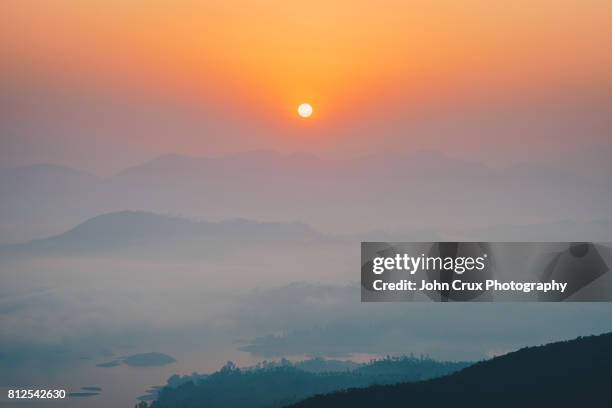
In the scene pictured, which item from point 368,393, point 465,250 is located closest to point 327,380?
point 368,393

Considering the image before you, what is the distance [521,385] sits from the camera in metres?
11.2

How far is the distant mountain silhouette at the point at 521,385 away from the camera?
35.6 ft

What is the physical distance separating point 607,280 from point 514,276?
148 cm

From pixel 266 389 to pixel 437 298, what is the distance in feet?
14.0

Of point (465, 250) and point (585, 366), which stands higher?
point (465, 250)

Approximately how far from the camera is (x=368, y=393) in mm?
11898

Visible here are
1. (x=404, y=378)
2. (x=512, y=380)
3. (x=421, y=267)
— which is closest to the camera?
(x=421, y=267)

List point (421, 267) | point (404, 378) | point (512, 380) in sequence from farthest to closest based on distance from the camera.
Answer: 1. point (404, 378)
2. point (512, 380)
3. point (421, 267)

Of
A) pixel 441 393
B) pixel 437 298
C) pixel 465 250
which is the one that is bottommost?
pixel 441 393

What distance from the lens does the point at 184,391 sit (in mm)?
11750

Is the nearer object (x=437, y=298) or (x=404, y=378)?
(x=437, y=298)

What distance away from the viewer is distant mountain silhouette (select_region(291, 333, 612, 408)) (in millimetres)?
10852

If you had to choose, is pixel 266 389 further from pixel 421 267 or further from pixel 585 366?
pixel 585 366

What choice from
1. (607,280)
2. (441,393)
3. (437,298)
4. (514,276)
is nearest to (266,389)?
(441,393)
